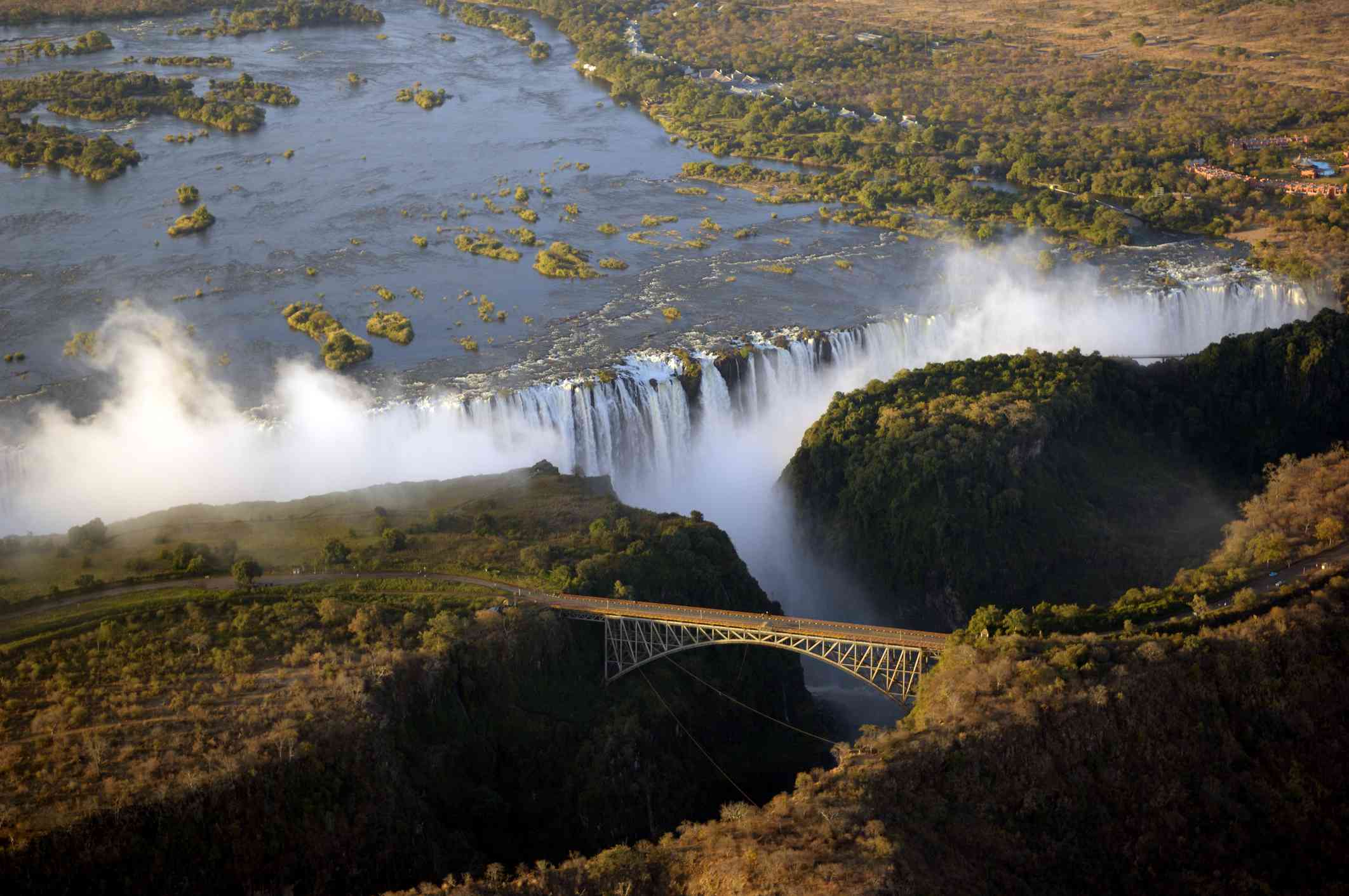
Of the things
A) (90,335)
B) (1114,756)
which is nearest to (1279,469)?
(1114,756)

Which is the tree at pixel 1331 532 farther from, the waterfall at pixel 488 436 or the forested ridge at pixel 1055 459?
the waterfall at pixel 488 436

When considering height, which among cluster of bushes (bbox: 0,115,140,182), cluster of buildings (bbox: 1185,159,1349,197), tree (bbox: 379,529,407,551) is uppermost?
cluster of bushes (bbox: 0,115,140,182)

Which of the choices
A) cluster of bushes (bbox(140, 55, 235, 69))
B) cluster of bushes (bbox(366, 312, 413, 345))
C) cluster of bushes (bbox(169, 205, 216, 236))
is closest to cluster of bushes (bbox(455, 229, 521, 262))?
cluster of bushes (bbox(366, 312, 413, 345))

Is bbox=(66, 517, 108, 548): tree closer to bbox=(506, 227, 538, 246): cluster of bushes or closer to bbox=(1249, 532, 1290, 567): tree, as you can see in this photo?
bbox=(506, 227, 538, 246): cluster of bushes

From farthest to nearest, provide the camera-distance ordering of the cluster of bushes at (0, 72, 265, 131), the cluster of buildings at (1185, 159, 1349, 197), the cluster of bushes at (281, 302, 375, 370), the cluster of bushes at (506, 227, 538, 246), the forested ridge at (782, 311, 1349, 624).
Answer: the cluster of bushes at (0, 72, 265, 131)
the cluster of buildings at (1185, 159, 1349, 197)
the cluster of bushes at (506, 227, 538, 246)
the cluster of bushes at (281, 302, 375, 370)
the forested ridge at (782, 311, 1349, 624)

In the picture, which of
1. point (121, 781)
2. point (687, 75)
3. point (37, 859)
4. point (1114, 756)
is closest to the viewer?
point (37, 859)

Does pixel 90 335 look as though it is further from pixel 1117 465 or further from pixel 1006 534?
pixel 1117 465
